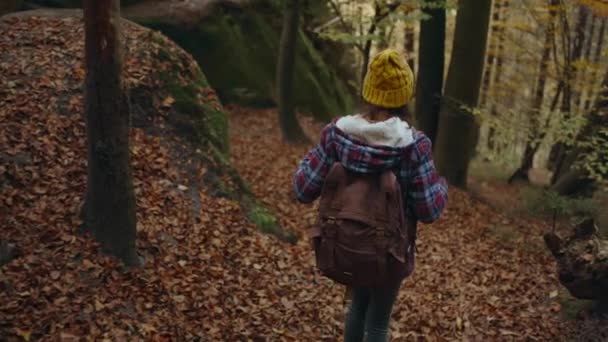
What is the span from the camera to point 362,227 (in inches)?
124

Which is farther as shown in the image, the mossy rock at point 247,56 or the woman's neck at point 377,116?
the mossy rock at point 247,56

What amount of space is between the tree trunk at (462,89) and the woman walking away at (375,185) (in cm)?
820

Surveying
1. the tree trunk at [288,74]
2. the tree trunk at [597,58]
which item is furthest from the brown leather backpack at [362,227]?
the tree trunk at [597,58]

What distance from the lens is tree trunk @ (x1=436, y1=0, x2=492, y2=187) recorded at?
11508mm

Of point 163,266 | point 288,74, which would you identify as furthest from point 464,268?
point 288,74

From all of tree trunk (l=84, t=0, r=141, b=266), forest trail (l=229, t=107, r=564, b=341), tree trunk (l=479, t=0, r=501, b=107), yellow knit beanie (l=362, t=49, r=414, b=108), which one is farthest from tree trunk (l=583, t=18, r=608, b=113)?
tree trunk (l=84, t=0, r=141, b=266)

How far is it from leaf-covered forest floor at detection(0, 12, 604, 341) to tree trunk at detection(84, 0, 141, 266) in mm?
215

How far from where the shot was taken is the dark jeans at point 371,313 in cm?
356

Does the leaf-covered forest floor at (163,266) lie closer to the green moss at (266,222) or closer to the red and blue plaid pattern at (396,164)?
the green moss at (266,222)

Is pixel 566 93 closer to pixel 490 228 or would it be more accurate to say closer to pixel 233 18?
pixel 490 228

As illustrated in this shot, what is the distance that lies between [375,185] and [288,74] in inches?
374

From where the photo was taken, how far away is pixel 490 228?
398 inches

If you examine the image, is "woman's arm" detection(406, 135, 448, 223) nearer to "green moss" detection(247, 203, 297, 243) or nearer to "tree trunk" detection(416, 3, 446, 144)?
"green moss" detection(247, 203, 297, 243)

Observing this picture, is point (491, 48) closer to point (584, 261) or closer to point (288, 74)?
point (288, 74)
